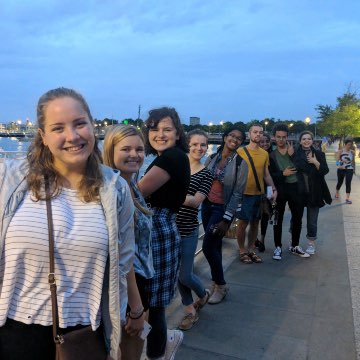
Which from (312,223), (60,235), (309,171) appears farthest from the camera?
(312,223)

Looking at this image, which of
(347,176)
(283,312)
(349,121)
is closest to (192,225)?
(283,312)

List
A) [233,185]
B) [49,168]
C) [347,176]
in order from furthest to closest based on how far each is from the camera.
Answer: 1. [347,176]
2. [233,185]
3. [49,168]

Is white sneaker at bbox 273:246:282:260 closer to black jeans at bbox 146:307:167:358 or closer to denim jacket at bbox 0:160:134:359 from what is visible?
black jeans at bbox 146:307:167:358

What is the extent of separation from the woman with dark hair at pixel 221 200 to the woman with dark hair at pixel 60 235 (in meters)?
2.52

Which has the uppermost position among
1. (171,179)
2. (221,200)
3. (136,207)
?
(171,179)

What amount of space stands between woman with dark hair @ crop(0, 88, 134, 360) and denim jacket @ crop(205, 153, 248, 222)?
264cm

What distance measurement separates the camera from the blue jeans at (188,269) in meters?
3.48

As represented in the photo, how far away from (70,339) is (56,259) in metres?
0.35

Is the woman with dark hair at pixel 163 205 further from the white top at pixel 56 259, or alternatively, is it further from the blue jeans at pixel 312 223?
the blue jeans at pixel 312 223

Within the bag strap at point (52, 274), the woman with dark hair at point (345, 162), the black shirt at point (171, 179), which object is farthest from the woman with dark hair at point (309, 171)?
the woman with dark hair at point (345, 162)

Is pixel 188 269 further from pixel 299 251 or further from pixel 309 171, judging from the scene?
pixel 309 171

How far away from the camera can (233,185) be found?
4410 millimetres

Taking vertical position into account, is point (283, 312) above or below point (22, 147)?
→ below

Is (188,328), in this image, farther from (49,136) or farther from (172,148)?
(49,136)
